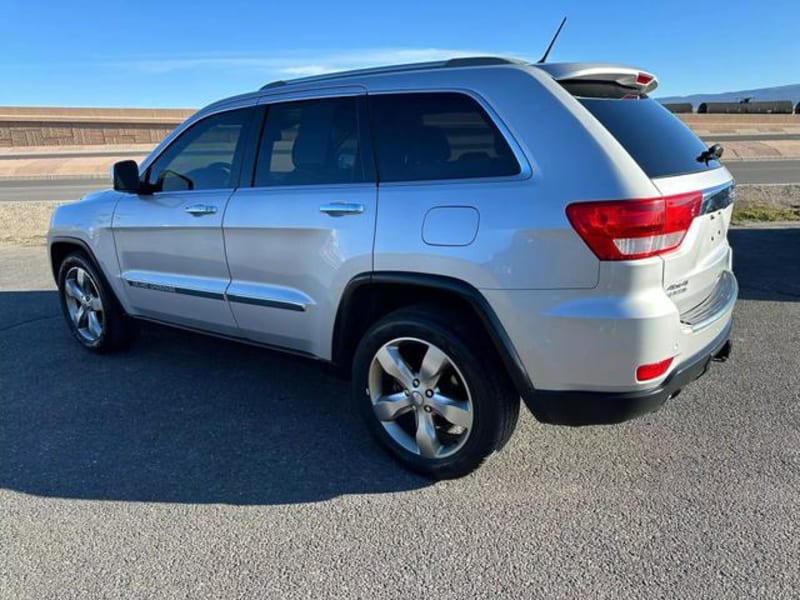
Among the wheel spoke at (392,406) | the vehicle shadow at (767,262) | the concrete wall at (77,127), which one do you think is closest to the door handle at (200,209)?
the wheel spoke at (392,406)

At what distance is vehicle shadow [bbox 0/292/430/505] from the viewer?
3.08 meters

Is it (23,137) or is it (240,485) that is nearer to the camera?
(240,485)

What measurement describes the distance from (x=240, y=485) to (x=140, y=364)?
6.83ft

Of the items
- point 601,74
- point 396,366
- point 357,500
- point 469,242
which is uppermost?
point 601,74

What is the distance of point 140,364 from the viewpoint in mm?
4727

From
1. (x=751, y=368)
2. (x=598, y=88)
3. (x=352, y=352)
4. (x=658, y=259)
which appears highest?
(x=598, y=88)

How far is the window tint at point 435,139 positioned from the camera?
2.75 m

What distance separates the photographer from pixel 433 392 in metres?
2.99

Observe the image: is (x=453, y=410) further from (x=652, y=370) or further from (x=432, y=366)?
(x=652, y=370)

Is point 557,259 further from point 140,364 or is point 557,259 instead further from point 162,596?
point 140,364

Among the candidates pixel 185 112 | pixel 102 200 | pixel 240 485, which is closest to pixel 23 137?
pixel 185 112

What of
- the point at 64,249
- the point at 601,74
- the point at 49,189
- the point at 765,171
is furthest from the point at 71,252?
the point at 765,171

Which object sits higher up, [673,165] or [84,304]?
[673,165]

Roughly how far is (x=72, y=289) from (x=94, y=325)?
0.42 meters
